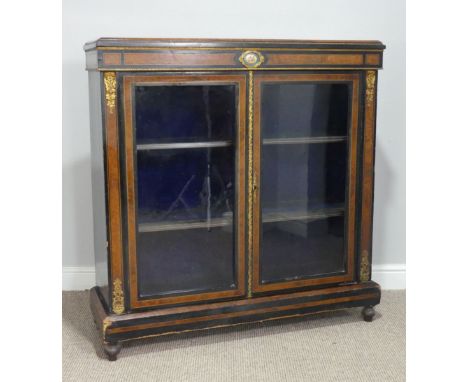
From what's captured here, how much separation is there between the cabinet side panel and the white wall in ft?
1.03

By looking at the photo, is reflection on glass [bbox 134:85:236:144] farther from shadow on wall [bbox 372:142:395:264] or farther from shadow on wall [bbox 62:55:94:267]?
shadow on wall [bbox 372:142:395:264]

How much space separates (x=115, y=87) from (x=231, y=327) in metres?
0.90

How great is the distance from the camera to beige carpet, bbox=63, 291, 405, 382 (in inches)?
69.3

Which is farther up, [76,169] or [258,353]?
[76,169]

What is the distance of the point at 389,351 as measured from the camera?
1908mm

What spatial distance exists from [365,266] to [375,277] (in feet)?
1.36

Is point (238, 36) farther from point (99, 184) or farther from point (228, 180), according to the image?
point (99, 184)

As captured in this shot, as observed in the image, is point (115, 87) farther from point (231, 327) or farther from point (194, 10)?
point (231, 327)

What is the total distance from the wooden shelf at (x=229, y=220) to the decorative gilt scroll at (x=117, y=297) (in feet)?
0.57

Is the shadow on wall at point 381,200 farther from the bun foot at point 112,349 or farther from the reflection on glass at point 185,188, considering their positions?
the bun foot at point 112,349

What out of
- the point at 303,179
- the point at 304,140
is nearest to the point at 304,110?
the point at 304,140

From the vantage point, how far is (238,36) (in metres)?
2.27

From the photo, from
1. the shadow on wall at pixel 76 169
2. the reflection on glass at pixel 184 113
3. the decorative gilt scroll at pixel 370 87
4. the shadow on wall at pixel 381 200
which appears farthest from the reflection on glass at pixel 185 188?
the shadow on wall at pixel 381 200
